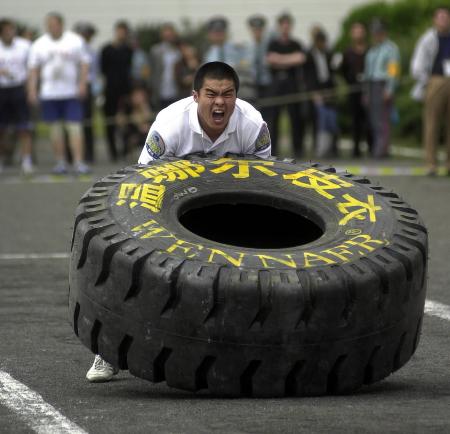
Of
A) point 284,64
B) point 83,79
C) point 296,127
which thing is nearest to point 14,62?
point 83,79

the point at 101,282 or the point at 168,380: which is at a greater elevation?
the point at 101,282

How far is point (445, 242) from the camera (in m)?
12.0

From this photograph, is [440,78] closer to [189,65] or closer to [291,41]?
[291,41]

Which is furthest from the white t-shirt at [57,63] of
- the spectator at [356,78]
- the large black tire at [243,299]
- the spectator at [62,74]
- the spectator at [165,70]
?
the large black tire at [243,299]

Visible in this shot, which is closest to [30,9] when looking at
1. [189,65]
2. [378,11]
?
[378,11]

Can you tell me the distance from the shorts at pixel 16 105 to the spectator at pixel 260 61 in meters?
3.44

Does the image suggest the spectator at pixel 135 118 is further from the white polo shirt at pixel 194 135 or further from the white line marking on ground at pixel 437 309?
the white polo shirt at pixel 194 135

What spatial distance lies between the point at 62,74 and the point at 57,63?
0.52ft

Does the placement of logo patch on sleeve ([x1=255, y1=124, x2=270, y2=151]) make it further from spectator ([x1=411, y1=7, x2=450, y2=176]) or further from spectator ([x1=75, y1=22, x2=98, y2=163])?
spectator ([x1=75, y1=22, x2=98, y2=163])

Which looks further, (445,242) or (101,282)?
(445,242)

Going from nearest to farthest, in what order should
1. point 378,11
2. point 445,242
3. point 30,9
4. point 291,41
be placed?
point 445,242 → point 291,41 → point 378,11 → point 30,9

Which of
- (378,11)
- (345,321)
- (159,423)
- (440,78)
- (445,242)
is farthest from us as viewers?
(378,11)

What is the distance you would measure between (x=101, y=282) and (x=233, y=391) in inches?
29.5

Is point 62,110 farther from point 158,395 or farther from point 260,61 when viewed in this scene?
point 158,395
